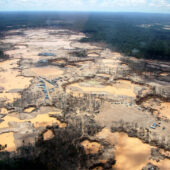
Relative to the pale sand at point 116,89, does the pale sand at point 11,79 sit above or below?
above

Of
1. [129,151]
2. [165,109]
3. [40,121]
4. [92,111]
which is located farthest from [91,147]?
[165,109]

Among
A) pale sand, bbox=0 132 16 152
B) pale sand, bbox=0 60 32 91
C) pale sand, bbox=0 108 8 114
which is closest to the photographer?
pale sand, bbox=0 132 16 152

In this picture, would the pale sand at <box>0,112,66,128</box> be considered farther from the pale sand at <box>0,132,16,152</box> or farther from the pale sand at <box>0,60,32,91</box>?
the pale sand at <box>0,60,32,91</box>

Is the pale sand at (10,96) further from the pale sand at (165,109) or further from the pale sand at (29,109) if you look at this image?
the pale sand at (165,109)

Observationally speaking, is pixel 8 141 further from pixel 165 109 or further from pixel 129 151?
pixel 165 109

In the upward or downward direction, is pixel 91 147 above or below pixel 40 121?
below

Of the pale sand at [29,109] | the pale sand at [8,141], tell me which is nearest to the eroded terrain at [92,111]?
the pale sand at [8,141]

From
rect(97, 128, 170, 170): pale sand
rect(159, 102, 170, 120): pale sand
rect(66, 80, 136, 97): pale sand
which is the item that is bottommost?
rect(97, 128, 170, 170): pale sand

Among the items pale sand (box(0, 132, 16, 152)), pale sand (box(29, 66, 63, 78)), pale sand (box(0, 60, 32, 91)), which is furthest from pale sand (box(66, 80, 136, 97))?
pale sand (box(0, 132, 16, 152))
